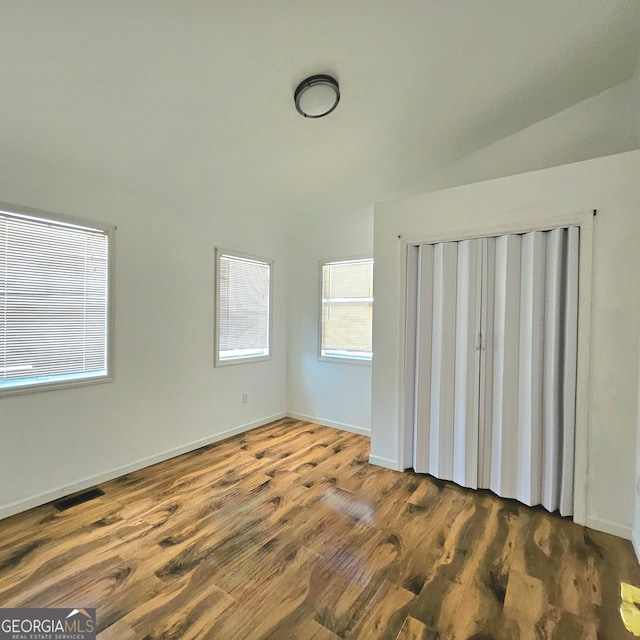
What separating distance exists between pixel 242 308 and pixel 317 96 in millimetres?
2361

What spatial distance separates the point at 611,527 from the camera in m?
2.13

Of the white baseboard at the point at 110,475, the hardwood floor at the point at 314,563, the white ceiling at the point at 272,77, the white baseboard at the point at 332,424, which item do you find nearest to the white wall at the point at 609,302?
the hardwood floor at the point at 314,563

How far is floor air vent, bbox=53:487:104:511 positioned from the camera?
7.77 feet

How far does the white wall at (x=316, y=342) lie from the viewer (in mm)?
3916

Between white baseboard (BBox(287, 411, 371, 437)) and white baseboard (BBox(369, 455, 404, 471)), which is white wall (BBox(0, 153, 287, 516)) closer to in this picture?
white baseboard (BBox(287, 411, 371, 437))

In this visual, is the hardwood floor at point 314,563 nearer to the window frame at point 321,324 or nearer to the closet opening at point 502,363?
the closet opening at point 502,363

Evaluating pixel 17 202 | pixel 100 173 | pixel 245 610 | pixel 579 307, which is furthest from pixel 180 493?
pixel 579 307

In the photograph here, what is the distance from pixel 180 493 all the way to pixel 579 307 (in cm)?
316

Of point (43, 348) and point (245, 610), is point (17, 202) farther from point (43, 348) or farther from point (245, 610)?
point (245, 610)

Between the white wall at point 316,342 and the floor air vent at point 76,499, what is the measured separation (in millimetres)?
2366

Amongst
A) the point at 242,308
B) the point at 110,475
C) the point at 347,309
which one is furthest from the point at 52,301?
the point at 347,309

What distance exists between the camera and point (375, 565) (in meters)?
1.81

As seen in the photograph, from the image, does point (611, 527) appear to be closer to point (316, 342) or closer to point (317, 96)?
point (316, 342)

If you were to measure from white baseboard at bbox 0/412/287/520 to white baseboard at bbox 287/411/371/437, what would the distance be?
0.66m
